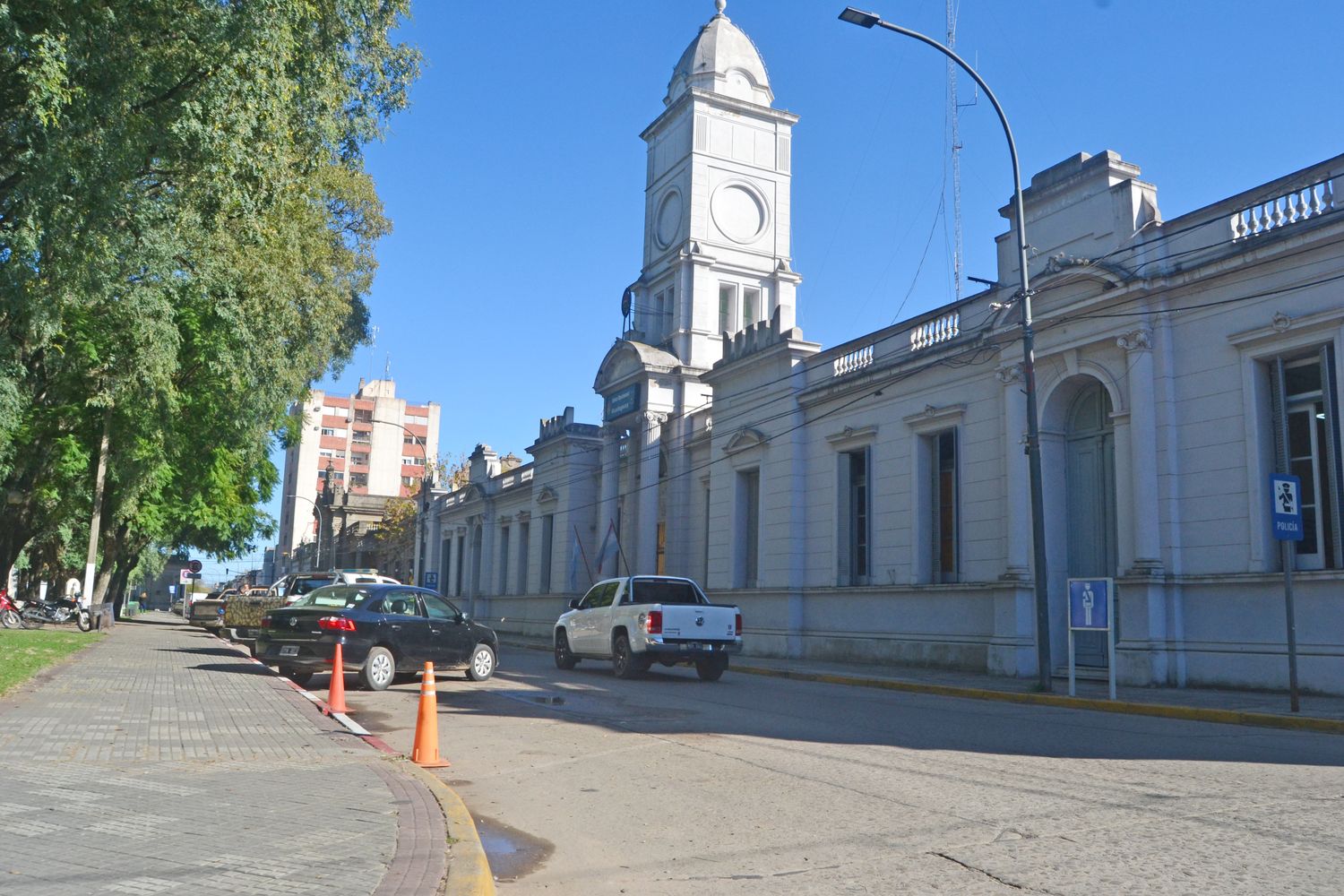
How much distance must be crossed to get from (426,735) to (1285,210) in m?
15.5

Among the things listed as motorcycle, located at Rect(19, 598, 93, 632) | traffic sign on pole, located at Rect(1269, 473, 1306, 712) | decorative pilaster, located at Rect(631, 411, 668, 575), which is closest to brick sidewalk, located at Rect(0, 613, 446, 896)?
traffic sign on pole, located at Rect(1269, 473, 1306, 712)

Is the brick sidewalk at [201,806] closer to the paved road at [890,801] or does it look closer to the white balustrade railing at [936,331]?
the paved road at [890,801]

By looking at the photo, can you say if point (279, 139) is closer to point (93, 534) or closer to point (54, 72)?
point (54, 72)

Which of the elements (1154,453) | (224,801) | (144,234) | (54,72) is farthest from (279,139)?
(1154,453)

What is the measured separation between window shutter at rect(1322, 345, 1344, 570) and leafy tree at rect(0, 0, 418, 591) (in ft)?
49.8

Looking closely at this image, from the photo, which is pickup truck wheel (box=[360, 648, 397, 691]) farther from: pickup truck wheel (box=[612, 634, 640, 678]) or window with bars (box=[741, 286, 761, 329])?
window with bars (box=[741, 286, 761, 329])

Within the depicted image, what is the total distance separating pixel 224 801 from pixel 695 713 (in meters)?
7.74

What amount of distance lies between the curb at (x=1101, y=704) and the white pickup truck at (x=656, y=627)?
2545 millimetres

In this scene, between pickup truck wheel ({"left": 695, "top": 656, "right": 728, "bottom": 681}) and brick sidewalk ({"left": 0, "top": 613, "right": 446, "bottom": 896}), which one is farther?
pickup truck wheel ({"left": 695, "top": 656, "right": 728, "bottom": 681})

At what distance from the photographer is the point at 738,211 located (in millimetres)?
43125

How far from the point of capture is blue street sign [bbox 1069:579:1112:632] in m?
15.8

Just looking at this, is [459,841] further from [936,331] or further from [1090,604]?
[936,331]

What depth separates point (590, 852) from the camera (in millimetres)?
6691

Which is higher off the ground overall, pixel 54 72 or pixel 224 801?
pixel 54 72
